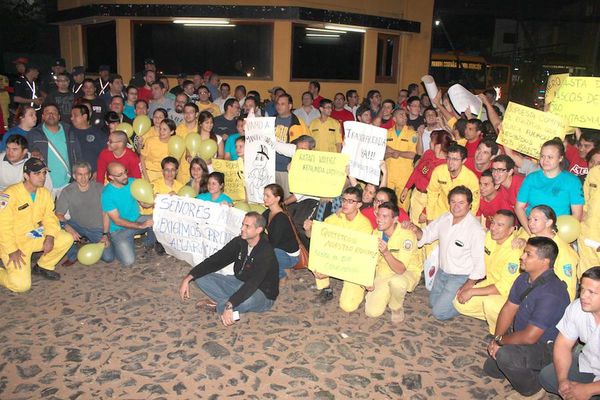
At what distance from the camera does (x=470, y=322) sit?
5.75 metres

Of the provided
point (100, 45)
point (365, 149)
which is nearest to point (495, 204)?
point (365, 149)

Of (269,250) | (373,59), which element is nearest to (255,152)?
(269,250)

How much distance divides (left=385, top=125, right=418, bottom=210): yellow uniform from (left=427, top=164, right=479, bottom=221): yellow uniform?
163 cm

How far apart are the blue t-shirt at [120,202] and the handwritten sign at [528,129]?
5.00 m

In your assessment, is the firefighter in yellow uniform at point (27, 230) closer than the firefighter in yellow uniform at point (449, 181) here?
Yes

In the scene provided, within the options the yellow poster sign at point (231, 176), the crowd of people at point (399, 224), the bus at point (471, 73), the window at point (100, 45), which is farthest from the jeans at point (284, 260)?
the bus at point (471, 73)

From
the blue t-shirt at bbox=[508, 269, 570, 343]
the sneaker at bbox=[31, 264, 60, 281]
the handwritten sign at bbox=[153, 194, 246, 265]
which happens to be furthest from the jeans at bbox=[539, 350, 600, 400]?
the sneaker at bbox=[31, 264, 60, 281]

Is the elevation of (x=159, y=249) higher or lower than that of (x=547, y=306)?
lower

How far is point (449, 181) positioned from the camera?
21.1 feet

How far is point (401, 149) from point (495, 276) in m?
3.39

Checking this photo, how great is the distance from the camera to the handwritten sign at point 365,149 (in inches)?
255

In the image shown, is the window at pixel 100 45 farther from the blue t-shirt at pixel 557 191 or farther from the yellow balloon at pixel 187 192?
the blue t-shirt at pixel 557 191

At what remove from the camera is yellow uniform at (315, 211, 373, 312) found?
19.3ft

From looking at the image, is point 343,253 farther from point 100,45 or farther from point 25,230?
point 100,45
